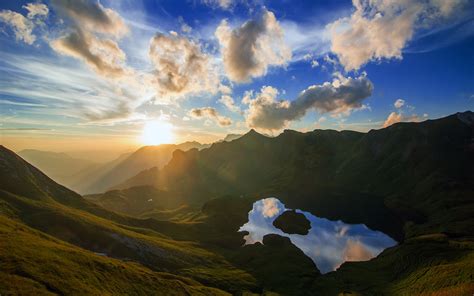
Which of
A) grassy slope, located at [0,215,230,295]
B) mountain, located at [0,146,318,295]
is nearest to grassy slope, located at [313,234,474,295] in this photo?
mountain, located at [0,146,318,295]

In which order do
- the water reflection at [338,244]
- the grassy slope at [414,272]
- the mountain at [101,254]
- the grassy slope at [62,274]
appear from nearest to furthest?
the grassy slope at [62,274] → the mountain at [101,254] → the grassy slope at [414,272] → the water reflection at [338,244]

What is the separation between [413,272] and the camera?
10288 cm

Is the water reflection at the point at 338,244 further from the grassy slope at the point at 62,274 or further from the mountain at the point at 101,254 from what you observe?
the grassy slope at the point at 62,274

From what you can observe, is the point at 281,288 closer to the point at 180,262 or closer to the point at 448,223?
the point at 180,262

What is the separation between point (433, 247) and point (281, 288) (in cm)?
7087

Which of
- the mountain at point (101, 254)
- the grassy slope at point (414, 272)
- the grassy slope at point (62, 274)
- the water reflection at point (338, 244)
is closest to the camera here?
the grassy slope at point (62, 274)

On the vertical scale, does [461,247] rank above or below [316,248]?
above

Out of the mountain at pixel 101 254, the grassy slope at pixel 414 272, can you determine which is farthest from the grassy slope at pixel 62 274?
the grassy slope at pixel 414 272

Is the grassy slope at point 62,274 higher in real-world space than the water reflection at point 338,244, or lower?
higher

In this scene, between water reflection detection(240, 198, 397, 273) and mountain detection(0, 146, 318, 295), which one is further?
water reflection detection(240, 198, 397, 273)

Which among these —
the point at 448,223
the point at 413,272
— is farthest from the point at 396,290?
the point at 448,223

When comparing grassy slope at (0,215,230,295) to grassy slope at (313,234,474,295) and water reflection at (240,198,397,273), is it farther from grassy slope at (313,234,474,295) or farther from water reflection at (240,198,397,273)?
water reflection at (240,198,397,273)

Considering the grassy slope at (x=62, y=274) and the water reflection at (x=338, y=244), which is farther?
the water reflection at (x=338, y=244)

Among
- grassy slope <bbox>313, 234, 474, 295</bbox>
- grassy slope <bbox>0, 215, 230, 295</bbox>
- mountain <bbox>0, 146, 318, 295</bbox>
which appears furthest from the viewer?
grassy slope <bbox>313, 234, 474, 295</bbox>
